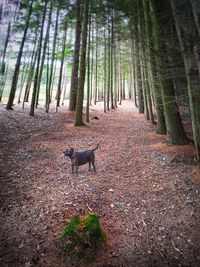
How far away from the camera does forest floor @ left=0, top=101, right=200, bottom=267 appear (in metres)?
3.38

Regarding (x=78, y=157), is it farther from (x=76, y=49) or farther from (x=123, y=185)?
(x=76, y=49)

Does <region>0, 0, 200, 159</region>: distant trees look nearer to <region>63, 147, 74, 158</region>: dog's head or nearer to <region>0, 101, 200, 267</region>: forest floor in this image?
<region>0, 101, 200, 267</region>: forest floor

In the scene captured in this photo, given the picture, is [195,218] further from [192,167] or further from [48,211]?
[48,211]

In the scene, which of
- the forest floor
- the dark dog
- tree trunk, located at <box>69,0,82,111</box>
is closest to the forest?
the forest floor

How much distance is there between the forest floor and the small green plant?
147mm

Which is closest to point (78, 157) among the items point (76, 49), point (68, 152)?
point (68, 152)

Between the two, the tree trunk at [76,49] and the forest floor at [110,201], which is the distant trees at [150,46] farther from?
the forest floor at [110,201]

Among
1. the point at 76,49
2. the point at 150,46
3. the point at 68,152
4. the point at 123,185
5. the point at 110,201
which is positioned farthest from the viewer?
the point at 76,49

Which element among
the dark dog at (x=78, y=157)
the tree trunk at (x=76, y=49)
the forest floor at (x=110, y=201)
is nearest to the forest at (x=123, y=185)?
the forest floor at (x=110, y=201)

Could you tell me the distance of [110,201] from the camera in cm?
457

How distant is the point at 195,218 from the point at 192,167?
6.58 ft

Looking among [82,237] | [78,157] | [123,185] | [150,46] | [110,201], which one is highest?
[150,46]

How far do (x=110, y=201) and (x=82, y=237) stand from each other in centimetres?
125

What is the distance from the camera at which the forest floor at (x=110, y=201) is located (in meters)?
3.38
